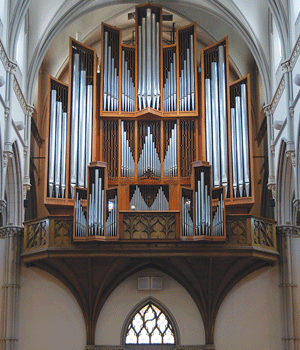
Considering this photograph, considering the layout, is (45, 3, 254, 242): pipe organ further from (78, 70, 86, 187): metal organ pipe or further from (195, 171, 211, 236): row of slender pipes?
(195, 171, 211, 236): row of slender pipes

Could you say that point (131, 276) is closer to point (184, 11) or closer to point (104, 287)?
point (104, 287)

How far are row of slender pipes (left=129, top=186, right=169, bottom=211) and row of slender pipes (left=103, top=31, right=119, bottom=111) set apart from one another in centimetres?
307

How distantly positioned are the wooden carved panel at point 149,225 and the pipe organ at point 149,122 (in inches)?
16.7

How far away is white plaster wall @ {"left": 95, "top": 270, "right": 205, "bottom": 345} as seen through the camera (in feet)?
60.1

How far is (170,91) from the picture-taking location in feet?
67.5

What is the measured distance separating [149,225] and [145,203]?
57.8 inches

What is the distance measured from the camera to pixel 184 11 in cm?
2284

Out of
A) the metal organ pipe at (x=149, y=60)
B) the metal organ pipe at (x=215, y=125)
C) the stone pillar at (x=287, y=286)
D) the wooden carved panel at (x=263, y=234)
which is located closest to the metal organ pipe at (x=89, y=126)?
the metal organ pipe at (x=149, y=60)

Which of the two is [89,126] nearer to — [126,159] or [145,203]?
[126,159]

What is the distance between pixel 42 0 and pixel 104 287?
8.45 metres

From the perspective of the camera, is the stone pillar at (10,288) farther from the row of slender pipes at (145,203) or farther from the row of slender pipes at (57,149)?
the row of slender pipes at (145,203)

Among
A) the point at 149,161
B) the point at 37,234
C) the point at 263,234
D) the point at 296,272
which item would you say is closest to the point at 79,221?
the point at 37,234

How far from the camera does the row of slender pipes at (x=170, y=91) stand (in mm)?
20406

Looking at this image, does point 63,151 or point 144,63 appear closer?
point 63,151
